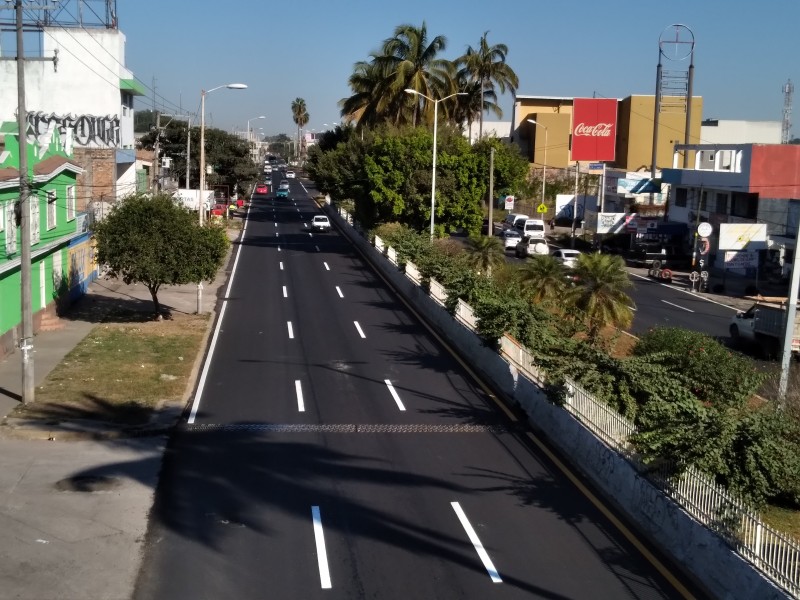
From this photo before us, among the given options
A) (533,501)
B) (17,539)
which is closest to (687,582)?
(533,501)

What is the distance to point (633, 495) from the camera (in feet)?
44.9

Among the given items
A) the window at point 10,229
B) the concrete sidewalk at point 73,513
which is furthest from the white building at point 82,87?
the concrete sidewalk at point 73,513

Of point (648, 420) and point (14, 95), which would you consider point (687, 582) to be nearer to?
point (648, 420)

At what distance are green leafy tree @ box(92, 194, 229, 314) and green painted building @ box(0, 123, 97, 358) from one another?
6.08 feet

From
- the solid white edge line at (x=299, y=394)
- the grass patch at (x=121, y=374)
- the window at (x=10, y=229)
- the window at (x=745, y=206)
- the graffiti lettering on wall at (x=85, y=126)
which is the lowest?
the grass patch at (x=121, y=374)

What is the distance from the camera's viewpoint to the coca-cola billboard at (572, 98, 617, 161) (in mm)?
84875

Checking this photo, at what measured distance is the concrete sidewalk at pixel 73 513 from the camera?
11.4 m

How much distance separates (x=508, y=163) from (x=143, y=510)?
129 ft

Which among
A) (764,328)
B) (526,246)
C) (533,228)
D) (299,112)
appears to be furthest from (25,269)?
(299,112)

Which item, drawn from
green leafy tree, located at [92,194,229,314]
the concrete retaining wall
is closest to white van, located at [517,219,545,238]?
green leafy tree, located at [92,194,229,314]

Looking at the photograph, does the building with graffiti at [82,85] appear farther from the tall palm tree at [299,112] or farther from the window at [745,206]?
the tall palm tree at [299,112]

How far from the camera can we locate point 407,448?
56.9 feet

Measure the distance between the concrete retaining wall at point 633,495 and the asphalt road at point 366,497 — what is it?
39 centimetres

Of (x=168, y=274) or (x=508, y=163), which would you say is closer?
(x=168, y=274)
